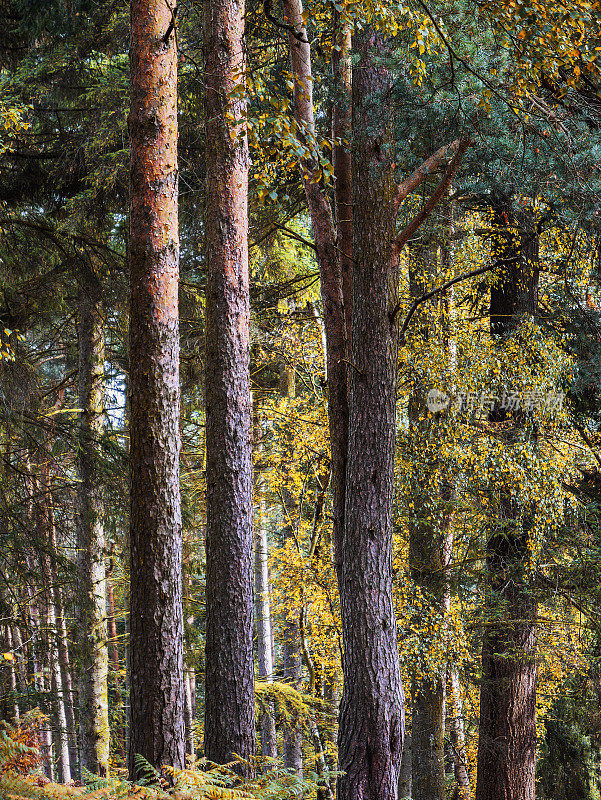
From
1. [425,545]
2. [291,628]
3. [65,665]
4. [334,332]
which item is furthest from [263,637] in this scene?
[334,332]

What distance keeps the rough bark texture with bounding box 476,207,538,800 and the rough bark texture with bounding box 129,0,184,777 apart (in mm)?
5230

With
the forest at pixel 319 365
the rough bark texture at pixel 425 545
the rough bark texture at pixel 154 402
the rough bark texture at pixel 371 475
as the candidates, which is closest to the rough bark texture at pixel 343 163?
the forest at pixel 319 365

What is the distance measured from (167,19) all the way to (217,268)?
6.12ft

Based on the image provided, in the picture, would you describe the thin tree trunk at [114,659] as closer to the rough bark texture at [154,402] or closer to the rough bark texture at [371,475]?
the rough bark texture at [371,475]

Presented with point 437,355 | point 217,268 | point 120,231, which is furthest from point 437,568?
point 120,231

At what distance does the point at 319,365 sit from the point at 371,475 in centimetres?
607

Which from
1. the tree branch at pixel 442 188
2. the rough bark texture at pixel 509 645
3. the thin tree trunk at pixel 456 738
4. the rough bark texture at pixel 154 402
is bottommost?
the thin tree trunk at pixel 456 738

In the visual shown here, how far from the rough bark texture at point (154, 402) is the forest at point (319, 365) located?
17 mm

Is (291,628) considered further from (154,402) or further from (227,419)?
(154,402)

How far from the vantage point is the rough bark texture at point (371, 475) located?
4.89m

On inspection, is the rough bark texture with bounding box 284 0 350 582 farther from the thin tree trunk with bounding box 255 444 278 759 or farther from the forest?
the thin tree trunk with bounding box 255 444 278 759

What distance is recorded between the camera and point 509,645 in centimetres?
824

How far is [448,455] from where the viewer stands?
8.20m

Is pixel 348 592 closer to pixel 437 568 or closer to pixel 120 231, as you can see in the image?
pixel 437 568
